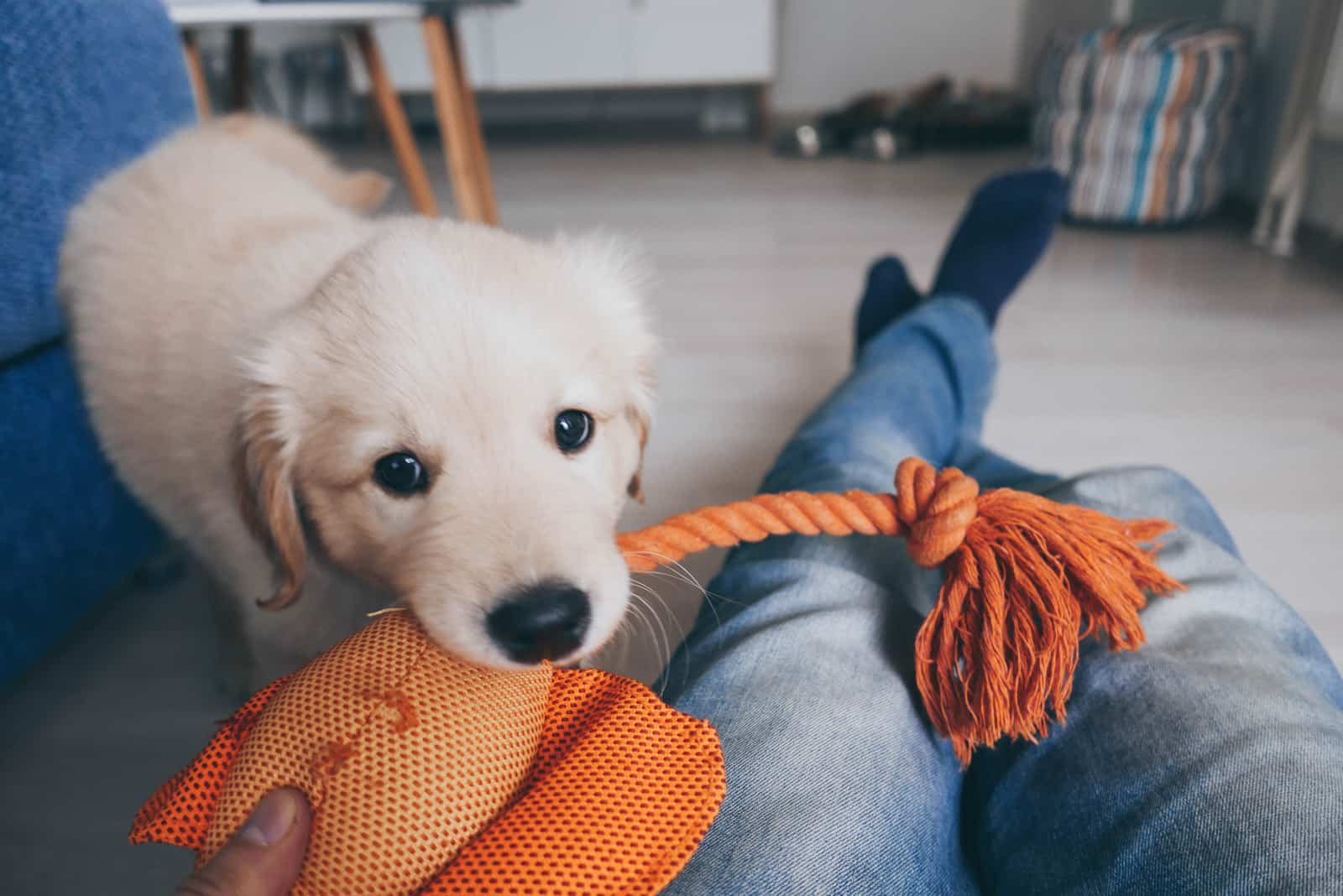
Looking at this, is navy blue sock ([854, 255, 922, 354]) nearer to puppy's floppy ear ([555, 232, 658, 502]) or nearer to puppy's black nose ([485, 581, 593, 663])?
puppy's floppy ear ([555, 232, 658, 502])

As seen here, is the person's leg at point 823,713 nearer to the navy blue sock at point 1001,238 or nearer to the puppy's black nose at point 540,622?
the puppy's black nose at point 540,622

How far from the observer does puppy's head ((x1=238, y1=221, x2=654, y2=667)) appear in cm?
61

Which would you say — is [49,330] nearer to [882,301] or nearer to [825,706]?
[825,706]

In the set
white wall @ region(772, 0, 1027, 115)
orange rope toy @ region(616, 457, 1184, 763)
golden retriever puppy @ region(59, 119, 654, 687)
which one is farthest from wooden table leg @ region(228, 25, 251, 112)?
white wall @ region(772, 0, 1027, 115)

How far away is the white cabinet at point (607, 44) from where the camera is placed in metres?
5.08

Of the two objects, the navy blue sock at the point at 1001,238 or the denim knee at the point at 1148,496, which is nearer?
the denim knee at the point at 1148,496

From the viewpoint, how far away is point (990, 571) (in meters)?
0.73

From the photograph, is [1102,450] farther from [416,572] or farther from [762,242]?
[762,242]

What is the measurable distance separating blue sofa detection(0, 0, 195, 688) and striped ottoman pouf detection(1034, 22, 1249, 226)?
3101mm

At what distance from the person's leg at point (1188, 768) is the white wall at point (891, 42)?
568cm

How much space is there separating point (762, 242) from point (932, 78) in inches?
131

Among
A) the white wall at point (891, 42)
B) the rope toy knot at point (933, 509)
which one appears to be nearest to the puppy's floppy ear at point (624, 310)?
the rope toy knot at point (933, 509)

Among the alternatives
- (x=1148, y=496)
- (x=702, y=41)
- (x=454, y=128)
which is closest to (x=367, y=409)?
(x=1148, y=496)

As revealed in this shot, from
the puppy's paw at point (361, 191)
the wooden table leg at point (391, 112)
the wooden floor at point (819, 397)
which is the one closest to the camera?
the wooden floor at point (819, 397)
